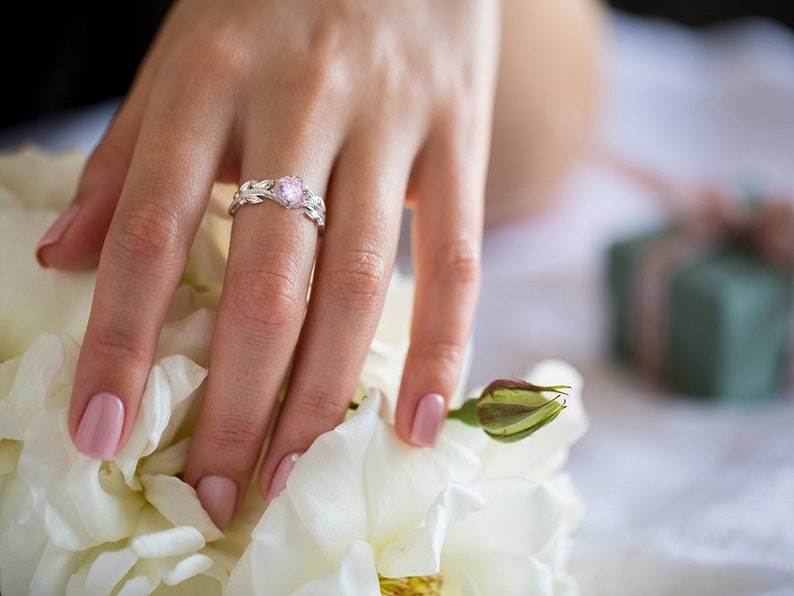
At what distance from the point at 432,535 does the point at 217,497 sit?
101 millimetres

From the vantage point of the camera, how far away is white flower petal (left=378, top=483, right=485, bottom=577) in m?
0.30

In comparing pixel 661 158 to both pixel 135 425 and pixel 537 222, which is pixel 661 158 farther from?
pixel 135 425

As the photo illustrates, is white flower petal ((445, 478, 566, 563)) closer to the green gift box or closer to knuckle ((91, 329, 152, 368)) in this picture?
knuckle ((91, 329, 152, 368))

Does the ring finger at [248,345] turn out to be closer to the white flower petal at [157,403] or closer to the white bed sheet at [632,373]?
the white flower petal at [157,403]

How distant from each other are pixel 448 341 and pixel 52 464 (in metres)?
0.18

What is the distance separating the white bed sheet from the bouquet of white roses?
5.0 inches

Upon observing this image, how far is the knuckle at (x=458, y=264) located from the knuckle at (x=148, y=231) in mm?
137

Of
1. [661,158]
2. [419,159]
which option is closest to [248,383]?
[419,159]

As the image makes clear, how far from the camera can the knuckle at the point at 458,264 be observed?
440 millimetres

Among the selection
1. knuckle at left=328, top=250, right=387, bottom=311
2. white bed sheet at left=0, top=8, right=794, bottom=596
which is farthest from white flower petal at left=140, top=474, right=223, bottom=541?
white bed sheet at left=0, top=8, right=794, bottom=596

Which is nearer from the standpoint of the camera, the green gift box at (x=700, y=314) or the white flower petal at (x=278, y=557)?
the white flower petal at (x=278, y=557)

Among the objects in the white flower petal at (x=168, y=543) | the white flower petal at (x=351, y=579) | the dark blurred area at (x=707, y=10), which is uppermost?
the dark blurred area at (x=707, y=10)

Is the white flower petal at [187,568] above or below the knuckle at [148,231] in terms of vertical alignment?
below

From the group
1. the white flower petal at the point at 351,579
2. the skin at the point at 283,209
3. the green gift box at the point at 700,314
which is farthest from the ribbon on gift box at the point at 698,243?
the white flower petal at the point at 351,579
